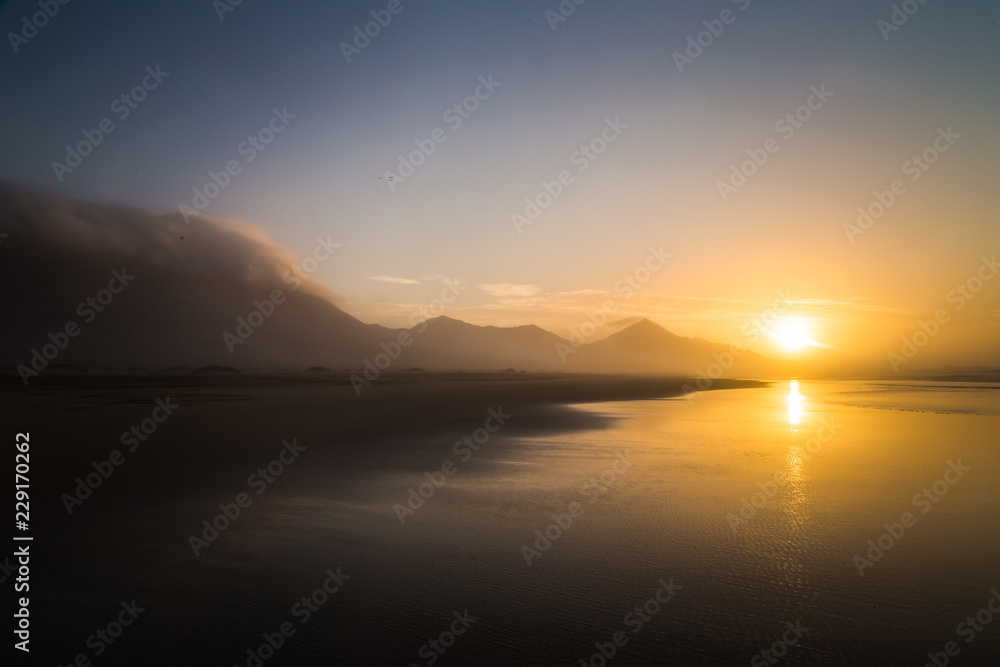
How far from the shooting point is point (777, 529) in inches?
303

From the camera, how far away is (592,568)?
249 inches

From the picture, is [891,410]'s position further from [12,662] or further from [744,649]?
[12,662]

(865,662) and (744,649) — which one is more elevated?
(865,662)

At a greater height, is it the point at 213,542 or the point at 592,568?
the point at 592,568

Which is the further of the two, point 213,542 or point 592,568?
point 213,542

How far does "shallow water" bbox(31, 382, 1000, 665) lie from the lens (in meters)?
4.54

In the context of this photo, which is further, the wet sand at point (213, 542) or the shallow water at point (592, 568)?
the wet sand at point (213, 542)

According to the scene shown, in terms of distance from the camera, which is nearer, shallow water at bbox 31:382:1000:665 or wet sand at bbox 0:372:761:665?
shallow water at bbox 31:382:1000:665

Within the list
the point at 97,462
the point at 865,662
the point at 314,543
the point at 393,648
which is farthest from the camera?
the point at 97,462

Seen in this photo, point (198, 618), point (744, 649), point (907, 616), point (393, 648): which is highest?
point (907, 616)

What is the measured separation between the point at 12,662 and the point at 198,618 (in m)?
1.29

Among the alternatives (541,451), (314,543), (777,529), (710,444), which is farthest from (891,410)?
(314,543)

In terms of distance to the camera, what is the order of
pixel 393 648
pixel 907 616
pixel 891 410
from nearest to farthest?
pixel 393 648 < pixel 907 616 < pixel 891 410

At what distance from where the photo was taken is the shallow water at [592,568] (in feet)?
14.9
